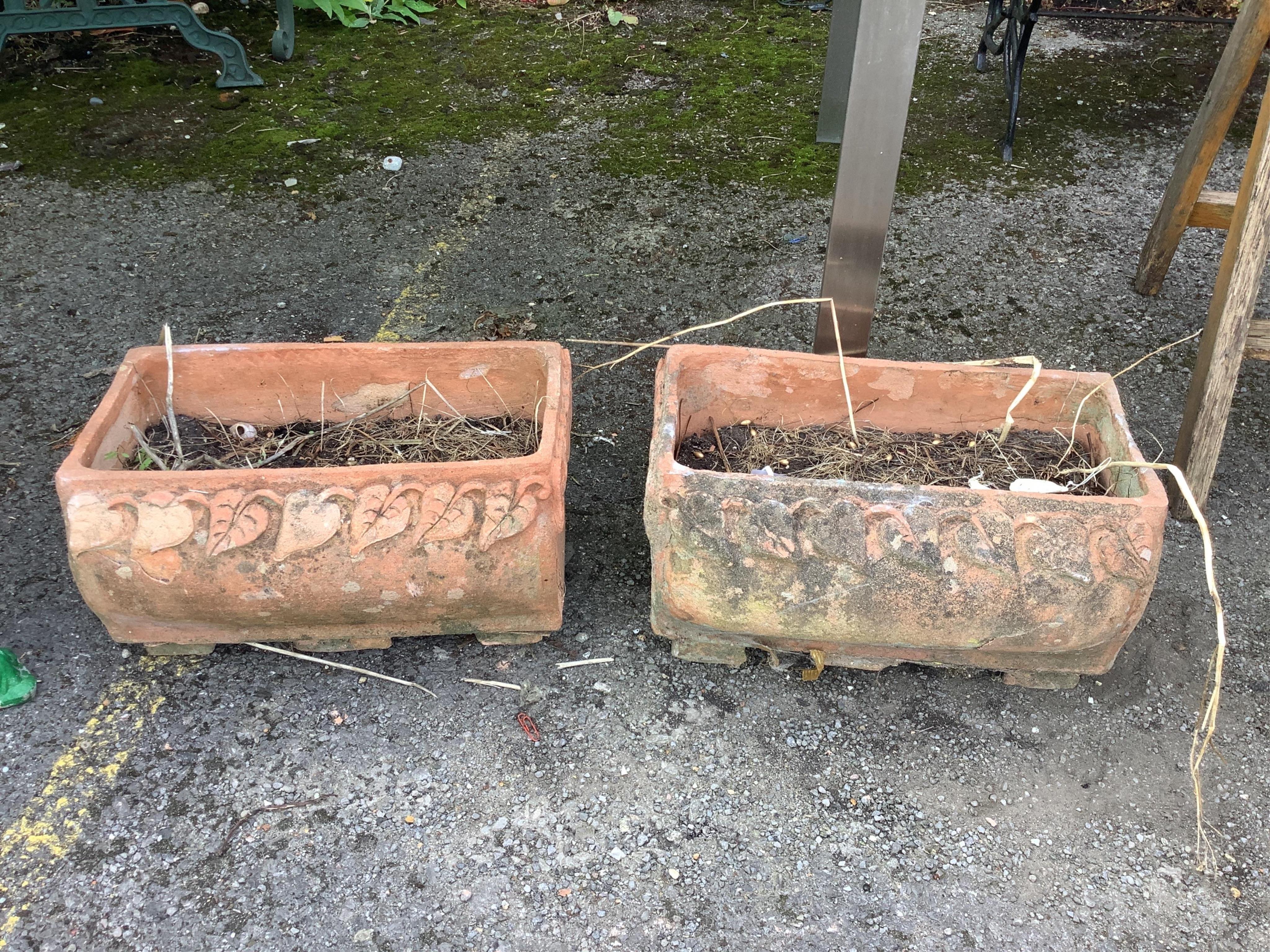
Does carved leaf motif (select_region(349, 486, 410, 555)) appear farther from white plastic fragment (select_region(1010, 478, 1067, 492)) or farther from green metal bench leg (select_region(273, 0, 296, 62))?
green metal bench leg (select_region(273, 0, 296, 62))

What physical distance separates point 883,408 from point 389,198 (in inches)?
102

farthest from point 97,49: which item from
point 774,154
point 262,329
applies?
point 774,154

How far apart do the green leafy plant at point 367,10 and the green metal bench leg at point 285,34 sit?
474mm

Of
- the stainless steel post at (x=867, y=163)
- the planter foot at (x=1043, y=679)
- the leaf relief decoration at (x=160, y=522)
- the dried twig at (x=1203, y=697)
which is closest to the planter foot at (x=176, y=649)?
the leaf relief decoration at (x=160, y=522)

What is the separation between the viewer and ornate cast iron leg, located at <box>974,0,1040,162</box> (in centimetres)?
415

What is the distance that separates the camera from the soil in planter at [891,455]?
2359 millimetres

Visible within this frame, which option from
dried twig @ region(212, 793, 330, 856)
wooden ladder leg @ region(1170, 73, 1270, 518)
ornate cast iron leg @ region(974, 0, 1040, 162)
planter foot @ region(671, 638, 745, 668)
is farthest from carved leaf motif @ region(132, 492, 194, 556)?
ornate cast iron leg @ region(974, 0, 1040, 162)

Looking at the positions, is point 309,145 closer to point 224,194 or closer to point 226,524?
point 224,194

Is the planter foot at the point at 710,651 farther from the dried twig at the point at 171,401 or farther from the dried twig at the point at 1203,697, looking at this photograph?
the dried twig at the point at 171,401

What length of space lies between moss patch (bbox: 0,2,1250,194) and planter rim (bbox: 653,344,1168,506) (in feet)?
6.78

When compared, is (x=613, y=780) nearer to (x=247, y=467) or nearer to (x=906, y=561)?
(x=906, y=561)

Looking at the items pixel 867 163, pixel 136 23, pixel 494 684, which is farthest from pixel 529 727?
pixel 136 23

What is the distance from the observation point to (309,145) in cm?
446

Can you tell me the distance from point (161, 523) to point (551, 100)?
11.9 feet
